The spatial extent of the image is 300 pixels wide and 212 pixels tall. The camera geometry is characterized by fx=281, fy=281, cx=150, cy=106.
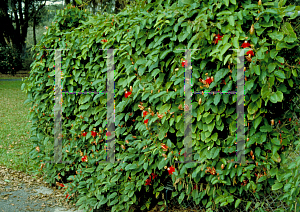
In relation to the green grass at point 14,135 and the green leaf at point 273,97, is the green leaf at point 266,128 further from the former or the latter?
the green grass at point 14,135

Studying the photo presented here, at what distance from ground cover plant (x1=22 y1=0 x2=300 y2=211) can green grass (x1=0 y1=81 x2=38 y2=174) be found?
1427mm

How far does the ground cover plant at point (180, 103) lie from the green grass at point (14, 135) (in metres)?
1.43

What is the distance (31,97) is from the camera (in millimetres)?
3938

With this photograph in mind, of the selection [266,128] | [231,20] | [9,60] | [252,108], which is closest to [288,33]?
[231,20]

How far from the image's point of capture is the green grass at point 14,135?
4.82 meters

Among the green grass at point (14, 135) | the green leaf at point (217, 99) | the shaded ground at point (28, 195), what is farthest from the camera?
the green grass at point (14, 135)

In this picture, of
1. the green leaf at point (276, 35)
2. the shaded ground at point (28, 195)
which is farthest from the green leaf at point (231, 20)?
the shaded ground at point (28, 195)

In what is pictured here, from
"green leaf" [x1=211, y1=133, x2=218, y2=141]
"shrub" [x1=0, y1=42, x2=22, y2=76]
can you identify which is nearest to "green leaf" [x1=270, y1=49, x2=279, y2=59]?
"green leaf" [x1=211, y1=133, x2=218, y2=141]

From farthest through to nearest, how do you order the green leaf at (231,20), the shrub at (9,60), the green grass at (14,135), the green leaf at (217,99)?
the shrub at (9,60)
the green grass at (14,135)
the green leaf at (217,99)
the green leaf at (231,20)

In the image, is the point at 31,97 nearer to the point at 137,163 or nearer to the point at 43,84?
the point at 43,84

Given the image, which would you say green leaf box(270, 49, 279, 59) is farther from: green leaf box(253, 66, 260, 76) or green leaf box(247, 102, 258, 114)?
green leaf box(247, 102, 258, 114)

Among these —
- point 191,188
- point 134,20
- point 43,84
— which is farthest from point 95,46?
point 191,188

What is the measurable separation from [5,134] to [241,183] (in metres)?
6.16

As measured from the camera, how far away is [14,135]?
6723 millimetres
